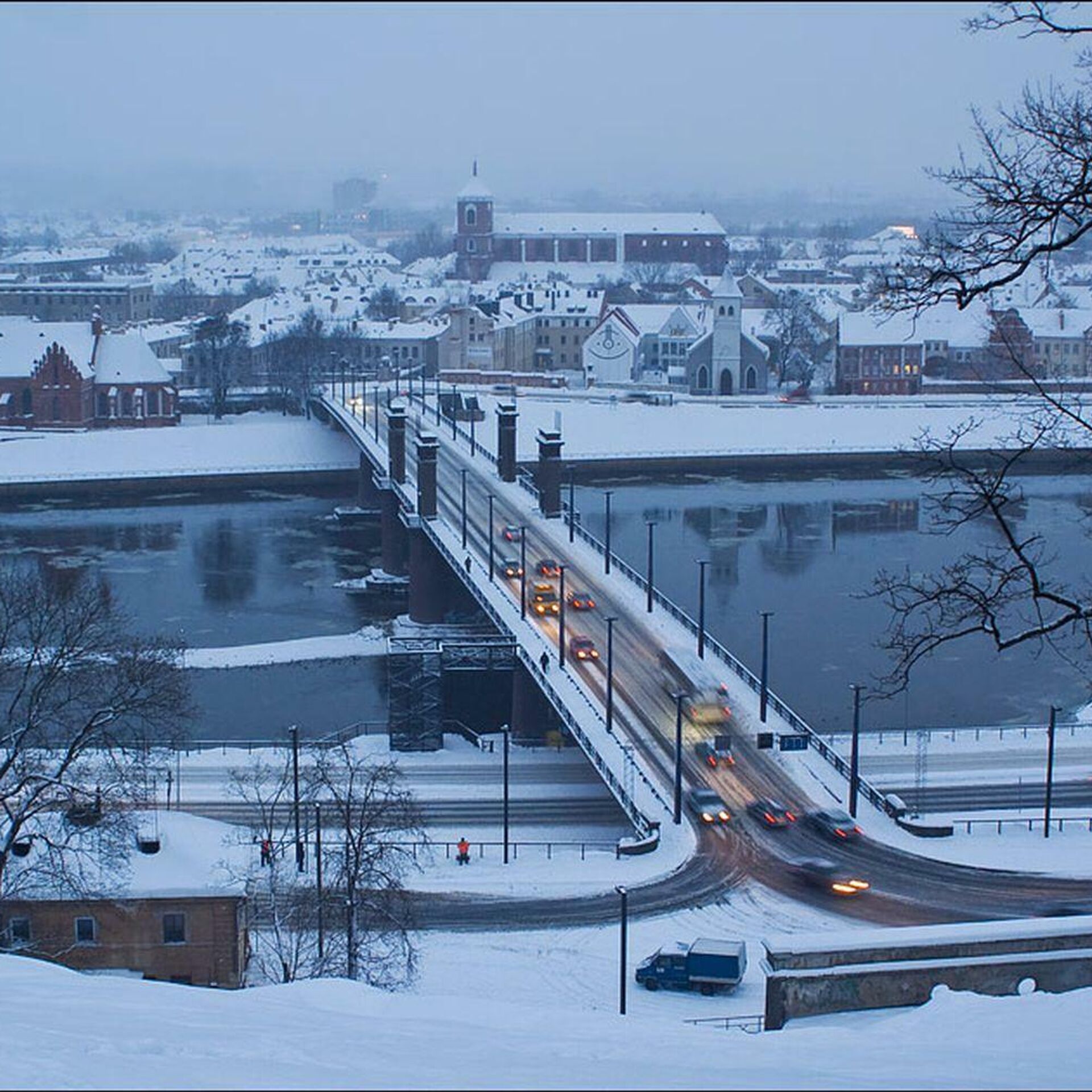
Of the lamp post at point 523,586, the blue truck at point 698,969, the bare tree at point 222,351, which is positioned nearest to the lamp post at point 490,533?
the lamp post at point 523,586

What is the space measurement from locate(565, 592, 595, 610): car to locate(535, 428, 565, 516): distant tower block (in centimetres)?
571

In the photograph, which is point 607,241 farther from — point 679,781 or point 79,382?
point 679,781

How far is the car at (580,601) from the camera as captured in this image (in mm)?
20953

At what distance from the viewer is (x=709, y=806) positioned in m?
14.3

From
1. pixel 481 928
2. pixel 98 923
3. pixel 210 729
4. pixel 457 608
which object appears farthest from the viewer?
pixel 457 608

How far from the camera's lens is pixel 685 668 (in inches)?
702

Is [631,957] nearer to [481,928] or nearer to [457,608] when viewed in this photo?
[481,928]

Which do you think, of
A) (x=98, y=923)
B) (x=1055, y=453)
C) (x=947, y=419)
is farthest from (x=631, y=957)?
(x=947, y=419)

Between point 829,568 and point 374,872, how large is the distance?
60.1 feet

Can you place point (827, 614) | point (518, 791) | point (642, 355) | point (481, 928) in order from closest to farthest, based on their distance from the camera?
point (481, 928) → point (518, 791) → point (827, 614) → point (642, 355)

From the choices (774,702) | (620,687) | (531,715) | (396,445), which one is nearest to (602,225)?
(396,445)

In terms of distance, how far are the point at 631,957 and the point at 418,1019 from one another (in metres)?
5.77

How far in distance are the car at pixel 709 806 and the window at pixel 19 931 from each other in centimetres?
575

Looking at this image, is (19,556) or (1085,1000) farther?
(19,556)
